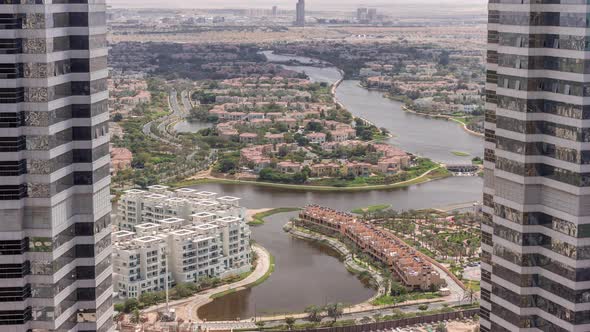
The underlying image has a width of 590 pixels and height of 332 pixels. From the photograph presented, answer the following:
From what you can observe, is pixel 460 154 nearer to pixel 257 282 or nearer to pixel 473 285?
pixel 473 285

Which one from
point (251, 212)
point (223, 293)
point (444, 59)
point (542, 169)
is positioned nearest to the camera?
point (542, 169)

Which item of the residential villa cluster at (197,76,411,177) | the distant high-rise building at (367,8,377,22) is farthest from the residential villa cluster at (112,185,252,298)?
the distant high-rise building at (367,8,377,22)

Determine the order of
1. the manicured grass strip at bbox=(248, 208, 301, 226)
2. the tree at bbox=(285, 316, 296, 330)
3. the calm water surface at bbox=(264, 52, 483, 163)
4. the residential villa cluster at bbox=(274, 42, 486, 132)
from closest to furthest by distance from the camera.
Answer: the tree at bbox=(285, 316, 296, 330)
the manicured grass strip at bbox=(248, 208, 301, 226)
the calm water surface at bbox=(264, 52, 483, 163)
the residential villa cluster at bbox=(274, 42, 486, 132)

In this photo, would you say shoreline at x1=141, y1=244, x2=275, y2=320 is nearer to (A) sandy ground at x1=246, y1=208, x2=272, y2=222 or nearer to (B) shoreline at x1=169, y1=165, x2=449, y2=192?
(A) sandy ground at x1=246, y1=208, x2=272, y2=222

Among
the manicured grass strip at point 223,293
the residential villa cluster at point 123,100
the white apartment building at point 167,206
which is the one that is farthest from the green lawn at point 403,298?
the residential villa cluster at point 123,100

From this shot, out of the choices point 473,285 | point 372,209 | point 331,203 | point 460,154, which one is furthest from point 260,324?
point 460,154

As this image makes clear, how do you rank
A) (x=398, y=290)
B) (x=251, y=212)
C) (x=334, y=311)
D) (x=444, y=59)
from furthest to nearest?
(x=444, y=59) < (x=251, y=212) < (x=398, y=290) < (x=334, y=311)

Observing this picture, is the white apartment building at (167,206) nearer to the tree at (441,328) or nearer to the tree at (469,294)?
A: the tree at (469,294)
